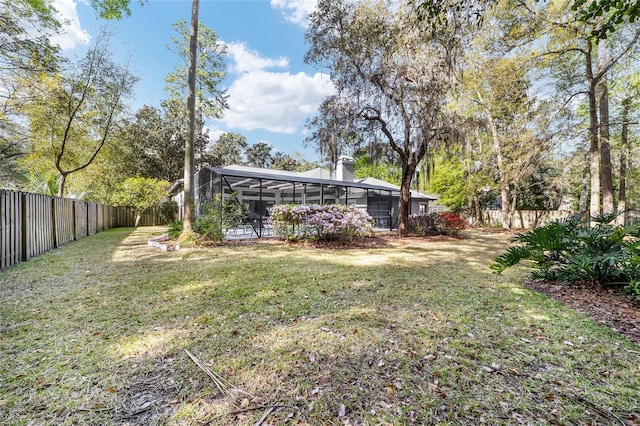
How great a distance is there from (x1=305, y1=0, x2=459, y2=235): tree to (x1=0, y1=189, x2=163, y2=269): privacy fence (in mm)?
8220

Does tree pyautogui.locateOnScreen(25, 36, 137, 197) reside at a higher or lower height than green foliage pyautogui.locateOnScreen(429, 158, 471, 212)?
higher

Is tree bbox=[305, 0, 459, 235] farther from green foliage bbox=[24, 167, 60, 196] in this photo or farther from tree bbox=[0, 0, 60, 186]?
green foliage bbox=[24, 167, 60, 196]

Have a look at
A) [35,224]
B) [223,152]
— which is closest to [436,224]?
[35,224]

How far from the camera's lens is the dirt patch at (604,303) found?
2.63 m

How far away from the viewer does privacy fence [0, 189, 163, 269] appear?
187 inches

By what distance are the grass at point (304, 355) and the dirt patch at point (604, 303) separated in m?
0.21

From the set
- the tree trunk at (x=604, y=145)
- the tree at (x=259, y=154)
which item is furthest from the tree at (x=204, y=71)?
the tree at (x=259, y=154)

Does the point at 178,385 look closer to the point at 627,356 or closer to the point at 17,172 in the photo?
the point at 627,356

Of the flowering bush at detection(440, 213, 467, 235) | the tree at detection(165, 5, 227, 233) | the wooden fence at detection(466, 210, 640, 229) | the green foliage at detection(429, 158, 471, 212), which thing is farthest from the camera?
the green foliage at detection(429, 158, 471, 212)

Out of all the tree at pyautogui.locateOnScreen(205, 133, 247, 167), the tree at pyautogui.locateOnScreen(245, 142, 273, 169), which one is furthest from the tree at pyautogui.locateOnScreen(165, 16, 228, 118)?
the tree at pyautogui.locateOnScreen(245, 142, 273, 169)

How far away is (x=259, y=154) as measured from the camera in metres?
40.8

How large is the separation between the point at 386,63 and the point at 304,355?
879cm

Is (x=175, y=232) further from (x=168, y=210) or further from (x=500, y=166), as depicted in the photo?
(x=500, y=166)

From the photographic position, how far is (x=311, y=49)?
8.82 meters
